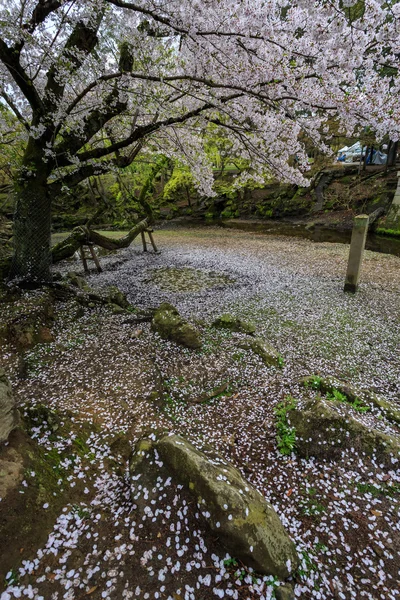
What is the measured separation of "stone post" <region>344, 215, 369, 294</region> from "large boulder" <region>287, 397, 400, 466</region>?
6.87 m

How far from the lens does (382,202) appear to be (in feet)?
72.1

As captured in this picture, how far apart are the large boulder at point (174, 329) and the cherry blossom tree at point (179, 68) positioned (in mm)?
3596

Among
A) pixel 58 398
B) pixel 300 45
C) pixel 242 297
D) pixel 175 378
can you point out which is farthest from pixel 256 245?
pixel 58 398

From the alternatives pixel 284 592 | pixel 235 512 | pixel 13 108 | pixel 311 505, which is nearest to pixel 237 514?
pixel 235 512

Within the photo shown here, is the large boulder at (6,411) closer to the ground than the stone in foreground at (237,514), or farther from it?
farther from it

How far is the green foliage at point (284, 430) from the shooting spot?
3549mm

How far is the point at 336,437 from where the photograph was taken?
3.49 metres

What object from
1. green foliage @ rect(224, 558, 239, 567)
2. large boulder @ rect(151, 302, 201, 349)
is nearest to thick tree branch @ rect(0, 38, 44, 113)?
large boulder @ rect(151, 302, 201, 349)

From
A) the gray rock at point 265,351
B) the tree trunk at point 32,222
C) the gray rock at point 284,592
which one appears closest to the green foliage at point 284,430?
the gray rock at point 265,351

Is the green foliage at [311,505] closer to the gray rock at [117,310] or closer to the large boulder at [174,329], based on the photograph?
the large boulder at [174,329]

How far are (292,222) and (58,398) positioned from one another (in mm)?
25680

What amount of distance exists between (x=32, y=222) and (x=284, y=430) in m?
7.03

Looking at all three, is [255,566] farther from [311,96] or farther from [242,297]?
[242,297]

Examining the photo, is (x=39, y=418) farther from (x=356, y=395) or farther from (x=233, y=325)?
(x=233, y=325)
